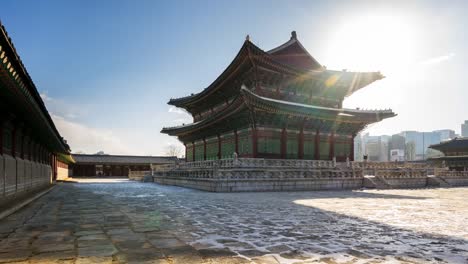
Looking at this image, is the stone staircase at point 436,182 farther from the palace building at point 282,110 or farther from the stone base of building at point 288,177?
the palace building at point 282,110

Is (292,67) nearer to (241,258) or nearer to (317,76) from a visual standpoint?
(317,76)

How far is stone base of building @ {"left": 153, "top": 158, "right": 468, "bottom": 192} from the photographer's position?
824 inches

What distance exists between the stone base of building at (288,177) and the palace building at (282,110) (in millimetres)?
3716

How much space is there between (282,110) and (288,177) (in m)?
6.48

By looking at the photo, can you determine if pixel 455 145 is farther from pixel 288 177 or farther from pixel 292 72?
pixel 288 177

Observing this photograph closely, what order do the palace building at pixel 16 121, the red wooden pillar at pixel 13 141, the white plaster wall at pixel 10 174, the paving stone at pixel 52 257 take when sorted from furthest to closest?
the red wooden pillar at pixel 13 141 → the white plaster wall at pixel 10 174 → the palace building at pixel 16 121 → the paving stone at pixel 52 257

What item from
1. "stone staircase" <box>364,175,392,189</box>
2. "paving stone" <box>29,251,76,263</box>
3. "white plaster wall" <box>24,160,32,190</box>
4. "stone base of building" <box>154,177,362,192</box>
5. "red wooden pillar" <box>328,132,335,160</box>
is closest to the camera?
"paving stone" <box>29,251,76,263</box>

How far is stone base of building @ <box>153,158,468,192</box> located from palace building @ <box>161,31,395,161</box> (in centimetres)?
372

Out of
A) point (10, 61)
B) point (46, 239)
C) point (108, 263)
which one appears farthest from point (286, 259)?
point (10, 61)

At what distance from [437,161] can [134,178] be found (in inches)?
2018

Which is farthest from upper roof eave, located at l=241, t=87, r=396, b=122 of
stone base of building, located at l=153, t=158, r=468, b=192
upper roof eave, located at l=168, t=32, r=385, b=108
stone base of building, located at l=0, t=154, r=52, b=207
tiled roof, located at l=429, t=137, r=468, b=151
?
tiled roof, located at l=429, t=137, r=468, b=151

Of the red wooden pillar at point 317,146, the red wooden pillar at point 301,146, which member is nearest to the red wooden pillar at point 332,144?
the red wooden pillar at point 317,146

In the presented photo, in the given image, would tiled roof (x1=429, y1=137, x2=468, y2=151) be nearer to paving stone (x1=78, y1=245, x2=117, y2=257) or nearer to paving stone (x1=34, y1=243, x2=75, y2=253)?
paving stone (x1=78, y1=245, x2=117, y2=257)

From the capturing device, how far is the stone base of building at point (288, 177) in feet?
68.6
